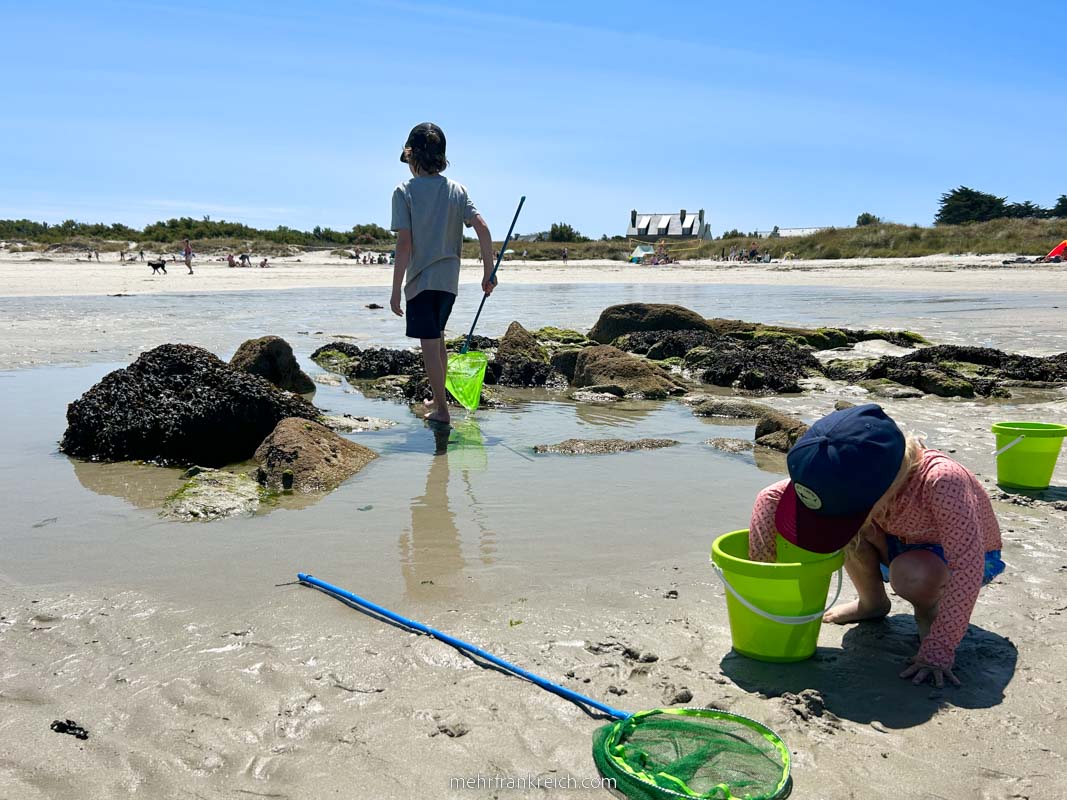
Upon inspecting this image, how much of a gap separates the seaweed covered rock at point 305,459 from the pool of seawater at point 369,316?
5639mm

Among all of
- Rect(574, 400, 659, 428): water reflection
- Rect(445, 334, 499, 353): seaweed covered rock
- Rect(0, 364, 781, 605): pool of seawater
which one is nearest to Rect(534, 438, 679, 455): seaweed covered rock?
Rect(0, 364, 781, 605): pool of seawater

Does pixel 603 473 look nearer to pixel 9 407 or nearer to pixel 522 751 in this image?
pixel 522 751

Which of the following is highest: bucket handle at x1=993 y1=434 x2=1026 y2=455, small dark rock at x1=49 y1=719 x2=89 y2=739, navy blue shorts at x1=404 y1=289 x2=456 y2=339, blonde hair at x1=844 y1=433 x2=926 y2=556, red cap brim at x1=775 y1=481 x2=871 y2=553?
navy blue shorts at x1=404 y1=289 x2=456 y2=339

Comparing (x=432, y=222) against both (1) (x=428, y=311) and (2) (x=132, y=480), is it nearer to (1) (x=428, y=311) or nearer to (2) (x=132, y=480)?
(1) (x=428, y=311)

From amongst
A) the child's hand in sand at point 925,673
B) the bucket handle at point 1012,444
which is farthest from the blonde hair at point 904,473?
the bucket handle at point 1012,444

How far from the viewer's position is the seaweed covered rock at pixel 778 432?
5.70 meters

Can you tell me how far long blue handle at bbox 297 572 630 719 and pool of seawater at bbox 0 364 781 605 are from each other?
134 mm

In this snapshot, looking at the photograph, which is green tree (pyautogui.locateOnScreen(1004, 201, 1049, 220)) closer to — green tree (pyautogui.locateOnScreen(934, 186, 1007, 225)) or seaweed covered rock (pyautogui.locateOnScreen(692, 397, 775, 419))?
green tree (pyautogui.locateOnScreen(934, 186, 1007, 225))

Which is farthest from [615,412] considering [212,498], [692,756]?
[692,756]

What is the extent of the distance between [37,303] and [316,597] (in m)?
17.5

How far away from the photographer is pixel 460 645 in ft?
9.34

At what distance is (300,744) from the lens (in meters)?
2.33

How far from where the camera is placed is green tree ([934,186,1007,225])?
5341 cm

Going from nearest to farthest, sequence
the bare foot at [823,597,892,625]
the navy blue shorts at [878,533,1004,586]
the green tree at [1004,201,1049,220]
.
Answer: the navy blue shorts at [878,533,1004,586], the bare foot at [823,597,892,625], the green tree at [1004,201,1049,220]
